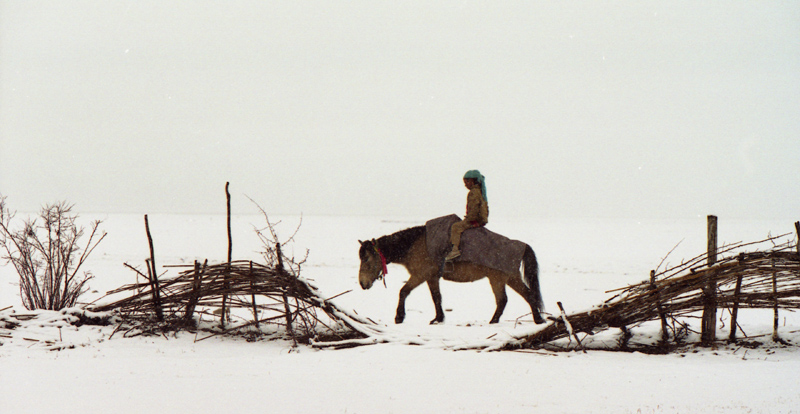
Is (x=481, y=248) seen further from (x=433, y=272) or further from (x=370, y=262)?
(x=370, y=262)

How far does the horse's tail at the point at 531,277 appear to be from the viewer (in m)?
7.92

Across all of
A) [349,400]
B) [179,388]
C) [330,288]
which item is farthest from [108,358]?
[330,288]

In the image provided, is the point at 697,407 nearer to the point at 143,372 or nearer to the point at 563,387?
the point at 563,387

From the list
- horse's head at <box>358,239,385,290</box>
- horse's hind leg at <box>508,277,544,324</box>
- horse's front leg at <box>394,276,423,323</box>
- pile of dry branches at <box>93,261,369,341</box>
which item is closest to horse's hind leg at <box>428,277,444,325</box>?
horse's front leg at <box>394,276,423,323</box>

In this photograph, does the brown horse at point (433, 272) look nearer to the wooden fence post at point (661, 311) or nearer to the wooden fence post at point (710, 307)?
the wooden fence post at point (661, 311)

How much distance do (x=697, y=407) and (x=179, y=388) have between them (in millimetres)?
4237

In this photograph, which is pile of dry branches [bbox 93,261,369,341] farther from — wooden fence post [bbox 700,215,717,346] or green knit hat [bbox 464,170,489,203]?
wooden fence post [bbox 700,215,717,346]

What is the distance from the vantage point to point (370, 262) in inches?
314

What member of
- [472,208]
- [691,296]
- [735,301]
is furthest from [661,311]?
[472,208]

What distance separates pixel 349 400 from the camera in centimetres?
449

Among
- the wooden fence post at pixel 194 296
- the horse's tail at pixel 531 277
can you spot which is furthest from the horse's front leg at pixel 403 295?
the wooden fence post at pixel 194 296

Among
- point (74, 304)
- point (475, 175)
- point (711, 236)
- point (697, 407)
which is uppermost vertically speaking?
point (475, 175)

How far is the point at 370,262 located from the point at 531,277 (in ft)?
7.57

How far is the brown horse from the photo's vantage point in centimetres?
791
